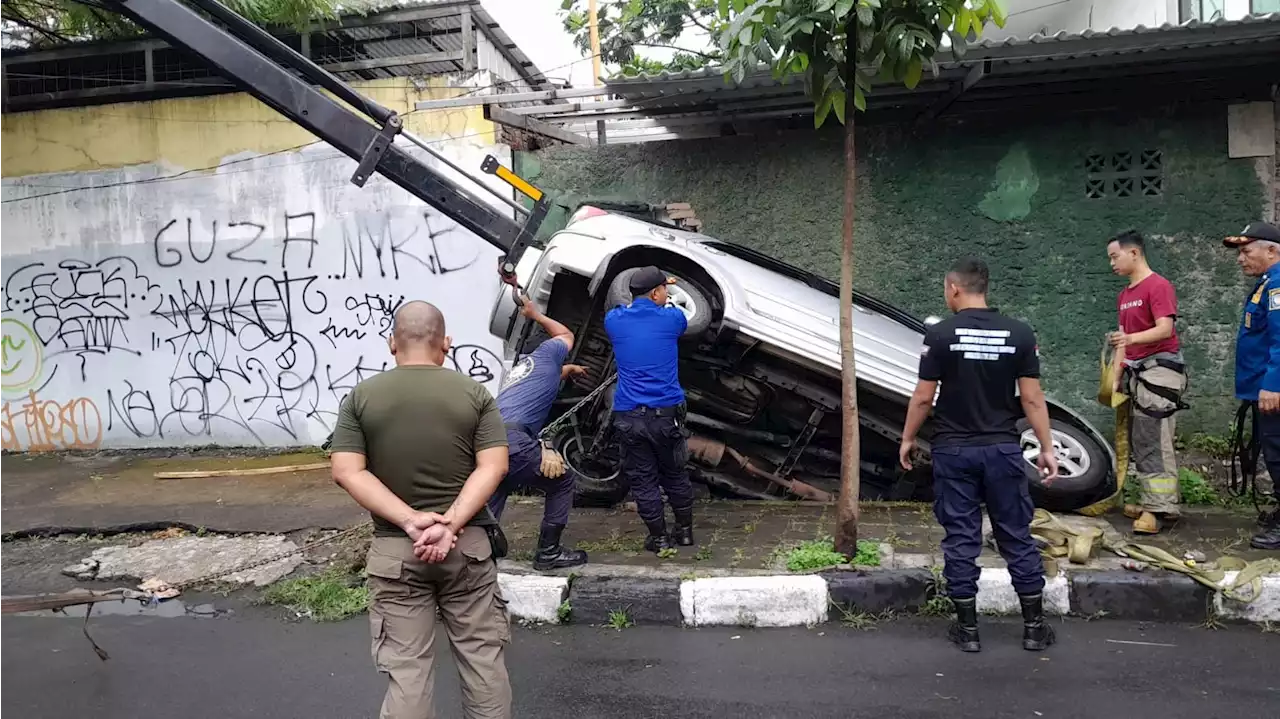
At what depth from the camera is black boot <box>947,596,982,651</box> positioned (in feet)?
12.0

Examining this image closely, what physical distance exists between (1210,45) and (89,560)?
7923 mm

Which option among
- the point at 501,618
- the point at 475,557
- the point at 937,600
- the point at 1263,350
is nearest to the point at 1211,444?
the point at 1263,350

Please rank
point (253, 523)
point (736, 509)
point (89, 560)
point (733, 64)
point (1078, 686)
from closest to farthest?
point (1078, 686) → point (733, 64) → point (89, 560) → point (736, 509) → point (253, 523)

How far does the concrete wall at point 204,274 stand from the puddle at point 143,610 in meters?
3.85

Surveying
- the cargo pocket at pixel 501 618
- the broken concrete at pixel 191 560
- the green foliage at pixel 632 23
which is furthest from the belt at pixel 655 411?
the green foliage at pixel 632 23

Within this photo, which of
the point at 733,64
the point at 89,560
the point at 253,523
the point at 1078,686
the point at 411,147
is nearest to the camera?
the point at 1078,686

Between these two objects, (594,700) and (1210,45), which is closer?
(594,700)

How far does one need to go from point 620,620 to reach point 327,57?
6972 mm

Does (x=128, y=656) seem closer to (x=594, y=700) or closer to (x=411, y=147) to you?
(x=594, y=700)

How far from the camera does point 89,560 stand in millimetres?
5418

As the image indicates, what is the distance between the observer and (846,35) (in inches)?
162

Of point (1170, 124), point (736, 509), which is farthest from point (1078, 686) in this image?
point (1170, 124)

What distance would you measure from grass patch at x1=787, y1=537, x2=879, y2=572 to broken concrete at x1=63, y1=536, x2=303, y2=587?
119 inches

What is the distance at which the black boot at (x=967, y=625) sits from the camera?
12.0 feet
